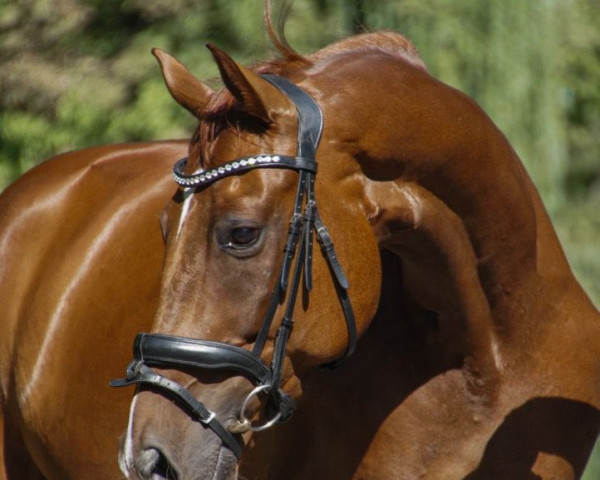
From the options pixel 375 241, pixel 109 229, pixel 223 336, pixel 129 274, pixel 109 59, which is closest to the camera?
pixel 223 336

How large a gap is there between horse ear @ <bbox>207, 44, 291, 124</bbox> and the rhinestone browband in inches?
3.5

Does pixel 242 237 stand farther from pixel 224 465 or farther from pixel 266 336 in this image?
pixel 224 465

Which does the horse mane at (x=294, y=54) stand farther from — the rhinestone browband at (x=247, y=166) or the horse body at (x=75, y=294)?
the horse body at (x=75, y=294)

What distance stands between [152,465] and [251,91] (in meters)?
0.73

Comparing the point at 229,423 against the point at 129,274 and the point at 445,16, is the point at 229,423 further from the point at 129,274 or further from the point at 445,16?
the point at 445,16

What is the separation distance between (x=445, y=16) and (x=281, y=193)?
310 cm

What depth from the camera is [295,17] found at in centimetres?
527

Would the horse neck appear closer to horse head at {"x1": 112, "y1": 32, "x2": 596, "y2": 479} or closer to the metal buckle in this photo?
horse head at {"x1": 112, "y1": 32, "x2": 596, "y2": 479}

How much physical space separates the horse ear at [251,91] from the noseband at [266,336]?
0.05 meters

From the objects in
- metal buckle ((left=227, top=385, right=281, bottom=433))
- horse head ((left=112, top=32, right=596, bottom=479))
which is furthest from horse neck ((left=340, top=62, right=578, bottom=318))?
metal buckle ((left=227, top=385, right=281, bottom=433))

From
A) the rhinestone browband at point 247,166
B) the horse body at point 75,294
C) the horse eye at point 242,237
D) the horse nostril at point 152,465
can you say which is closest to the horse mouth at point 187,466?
the horse nostril at point 152,465

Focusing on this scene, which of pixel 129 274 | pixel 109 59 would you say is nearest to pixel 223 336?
pixel 129 274

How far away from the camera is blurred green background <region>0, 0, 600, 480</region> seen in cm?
492

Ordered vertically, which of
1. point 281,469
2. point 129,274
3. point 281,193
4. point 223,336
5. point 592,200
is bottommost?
point 592,200
